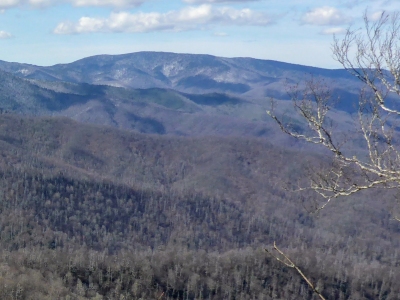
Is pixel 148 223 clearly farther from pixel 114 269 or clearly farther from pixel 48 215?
pixel 114 269

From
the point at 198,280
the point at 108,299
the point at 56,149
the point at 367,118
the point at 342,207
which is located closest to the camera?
the point at 367,118

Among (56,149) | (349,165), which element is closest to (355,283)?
(349,165)

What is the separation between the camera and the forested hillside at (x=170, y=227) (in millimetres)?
65938

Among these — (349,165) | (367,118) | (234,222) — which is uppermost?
(367,118)

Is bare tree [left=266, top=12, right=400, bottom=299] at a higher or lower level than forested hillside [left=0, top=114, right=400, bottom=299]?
higher

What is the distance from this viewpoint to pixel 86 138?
197875mm

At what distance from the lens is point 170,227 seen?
12500cm

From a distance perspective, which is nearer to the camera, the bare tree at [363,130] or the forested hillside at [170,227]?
the bare tree at [363,130]

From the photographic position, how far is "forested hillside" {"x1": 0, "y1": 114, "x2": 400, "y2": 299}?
65.9 meters

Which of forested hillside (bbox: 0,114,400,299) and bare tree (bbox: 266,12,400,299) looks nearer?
bare tree (bbox: 266,12,400,299)

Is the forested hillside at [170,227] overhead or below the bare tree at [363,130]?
→ below

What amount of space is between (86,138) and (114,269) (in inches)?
5405

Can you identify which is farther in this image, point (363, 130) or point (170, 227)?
point (170, 227)

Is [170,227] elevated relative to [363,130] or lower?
lower
